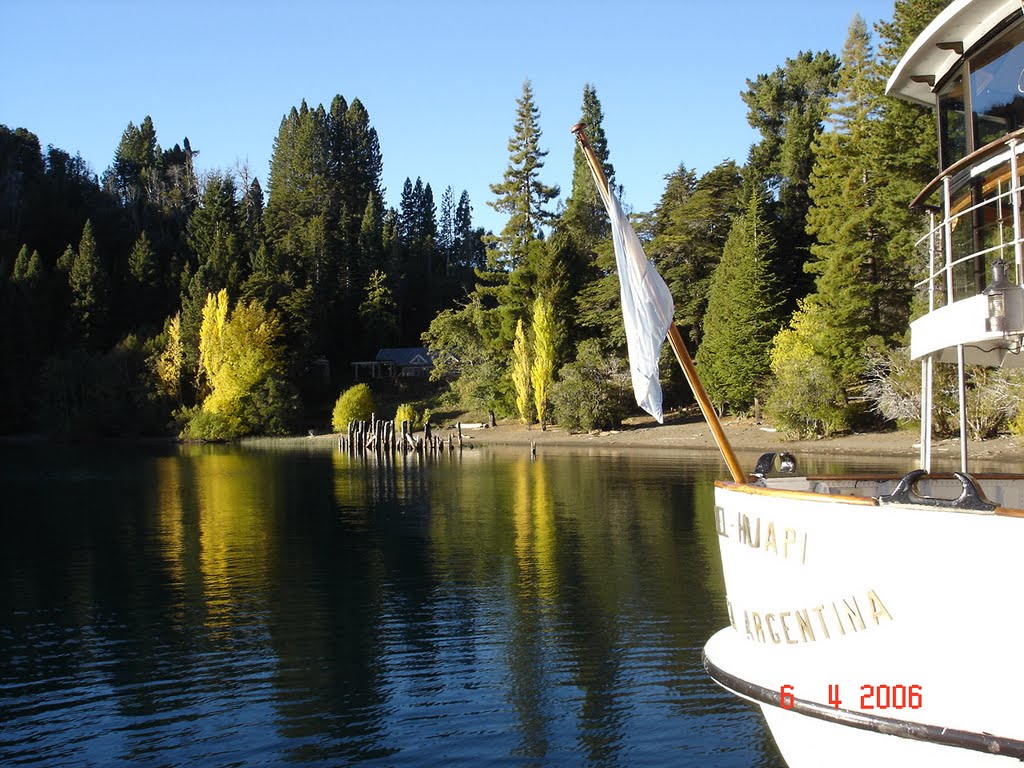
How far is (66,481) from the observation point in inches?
1585

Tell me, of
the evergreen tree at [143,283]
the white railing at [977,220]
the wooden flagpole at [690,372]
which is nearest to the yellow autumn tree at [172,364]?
the evergreen tree at [143,283]

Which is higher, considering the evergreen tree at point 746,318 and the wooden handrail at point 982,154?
the evergreen tree at point 746,318

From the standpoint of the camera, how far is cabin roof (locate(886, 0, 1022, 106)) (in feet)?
25.7

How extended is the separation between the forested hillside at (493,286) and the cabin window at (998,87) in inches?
1415

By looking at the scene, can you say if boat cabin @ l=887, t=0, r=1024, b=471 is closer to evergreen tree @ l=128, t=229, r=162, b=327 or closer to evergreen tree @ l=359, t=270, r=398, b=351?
evergreen tree @ l=359, t=270, r=398, b=351

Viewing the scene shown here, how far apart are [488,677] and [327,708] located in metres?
2.13

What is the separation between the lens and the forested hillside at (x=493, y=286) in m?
52.2

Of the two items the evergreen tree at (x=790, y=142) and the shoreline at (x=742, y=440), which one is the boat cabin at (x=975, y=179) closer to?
the shoreline at (x=742, y=440)

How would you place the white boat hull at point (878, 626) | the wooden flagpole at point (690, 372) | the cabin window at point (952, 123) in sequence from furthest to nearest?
the cabin window at point (952, 123)
the wooden flagpole at point (690, 372)
the white boat hull at point (878, 626)

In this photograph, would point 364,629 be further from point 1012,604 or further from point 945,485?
point 1012,604

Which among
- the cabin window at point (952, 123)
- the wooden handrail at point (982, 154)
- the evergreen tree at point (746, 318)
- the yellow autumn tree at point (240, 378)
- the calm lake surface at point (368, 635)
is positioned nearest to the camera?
the wooden handrail at point (982, 154)

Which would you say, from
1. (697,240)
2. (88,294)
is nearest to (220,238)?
(88,294)

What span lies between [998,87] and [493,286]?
75612 millimetres
